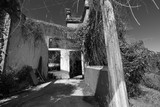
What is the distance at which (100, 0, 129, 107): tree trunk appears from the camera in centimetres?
124

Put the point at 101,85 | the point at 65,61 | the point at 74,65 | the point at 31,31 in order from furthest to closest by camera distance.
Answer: the point at 74,65 < the point at 65,61 < the point at 31,31 < the point at 101,85

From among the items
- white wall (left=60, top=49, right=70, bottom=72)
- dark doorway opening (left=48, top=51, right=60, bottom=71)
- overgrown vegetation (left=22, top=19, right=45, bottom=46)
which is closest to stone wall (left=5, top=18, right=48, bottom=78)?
overgrown vegetation (left=22, top=19, right=45, bottom=46)

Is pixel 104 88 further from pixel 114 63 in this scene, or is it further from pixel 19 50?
pixel 19 50

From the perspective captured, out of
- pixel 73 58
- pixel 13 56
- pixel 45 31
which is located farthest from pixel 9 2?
pixel 73 58

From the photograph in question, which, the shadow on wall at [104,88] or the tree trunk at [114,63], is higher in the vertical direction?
the tree trunk at [114,63]

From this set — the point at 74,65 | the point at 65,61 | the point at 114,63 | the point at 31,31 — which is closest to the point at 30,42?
the point at 31,31

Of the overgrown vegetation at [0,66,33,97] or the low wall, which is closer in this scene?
the low wall

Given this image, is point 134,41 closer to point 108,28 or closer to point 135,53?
point 135,53

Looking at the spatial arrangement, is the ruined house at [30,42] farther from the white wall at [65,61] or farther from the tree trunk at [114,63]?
the tree trunk at [114,63]

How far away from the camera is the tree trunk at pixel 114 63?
1.24 m

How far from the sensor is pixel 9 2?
8.85 feet

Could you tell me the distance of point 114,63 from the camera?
131cm

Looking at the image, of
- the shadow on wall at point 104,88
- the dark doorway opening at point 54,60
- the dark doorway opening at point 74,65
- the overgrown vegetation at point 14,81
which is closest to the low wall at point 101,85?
the shadow on wall at point 104,88

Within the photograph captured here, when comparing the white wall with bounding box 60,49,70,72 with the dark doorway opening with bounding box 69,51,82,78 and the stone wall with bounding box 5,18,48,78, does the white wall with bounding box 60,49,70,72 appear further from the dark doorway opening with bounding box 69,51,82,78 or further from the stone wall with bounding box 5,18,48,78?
the stone wall with bounding box 5,18,48,78
